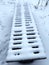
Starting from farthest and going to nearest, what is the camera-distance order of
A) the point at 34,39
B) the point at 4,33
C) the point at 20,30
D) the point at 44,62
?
1. the point at 4,33
2. the point at 20,30
3. the point at 34,39
4. the point at 44,62

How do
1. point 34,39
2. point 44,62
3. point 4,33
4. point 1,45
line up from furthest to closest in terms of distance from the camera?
point 4,33 < point 1,45 < point 34,39 < point 44,62

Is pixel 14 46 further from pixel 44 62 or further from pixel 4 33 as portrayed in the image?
pixel 4 33

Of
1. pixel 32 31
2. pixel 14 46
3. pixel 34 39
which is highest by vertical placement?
pixel 32 31

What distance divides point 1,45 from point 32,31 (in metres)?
1.10

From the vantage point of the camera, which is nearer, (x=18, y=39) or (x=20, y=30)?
(x=18, y=39)

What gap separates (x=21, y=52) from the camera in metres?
2.68

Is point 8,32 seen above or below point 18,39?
above

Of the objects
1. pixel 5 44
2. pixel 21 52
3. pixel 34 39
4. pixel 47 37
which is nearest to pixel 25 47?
pixel 21 52

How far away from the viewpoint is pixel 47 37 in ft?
13.6

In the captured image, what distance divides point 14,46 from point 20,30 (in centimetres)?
109

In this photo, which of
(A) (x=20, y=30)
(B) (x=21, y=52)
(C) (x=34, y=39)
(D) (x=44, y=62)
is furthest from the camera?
(A) (x=20, y=30)

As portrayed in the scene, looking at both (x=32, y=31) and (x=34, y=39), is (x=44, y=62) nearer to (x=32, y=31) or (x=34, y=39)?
(x=34, y=39)

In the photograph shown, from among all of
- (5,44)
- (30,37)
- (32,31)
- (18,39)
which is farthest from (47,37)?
(5,44)

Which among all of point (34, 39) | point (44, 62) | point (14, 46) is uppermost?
point (34, 39)
